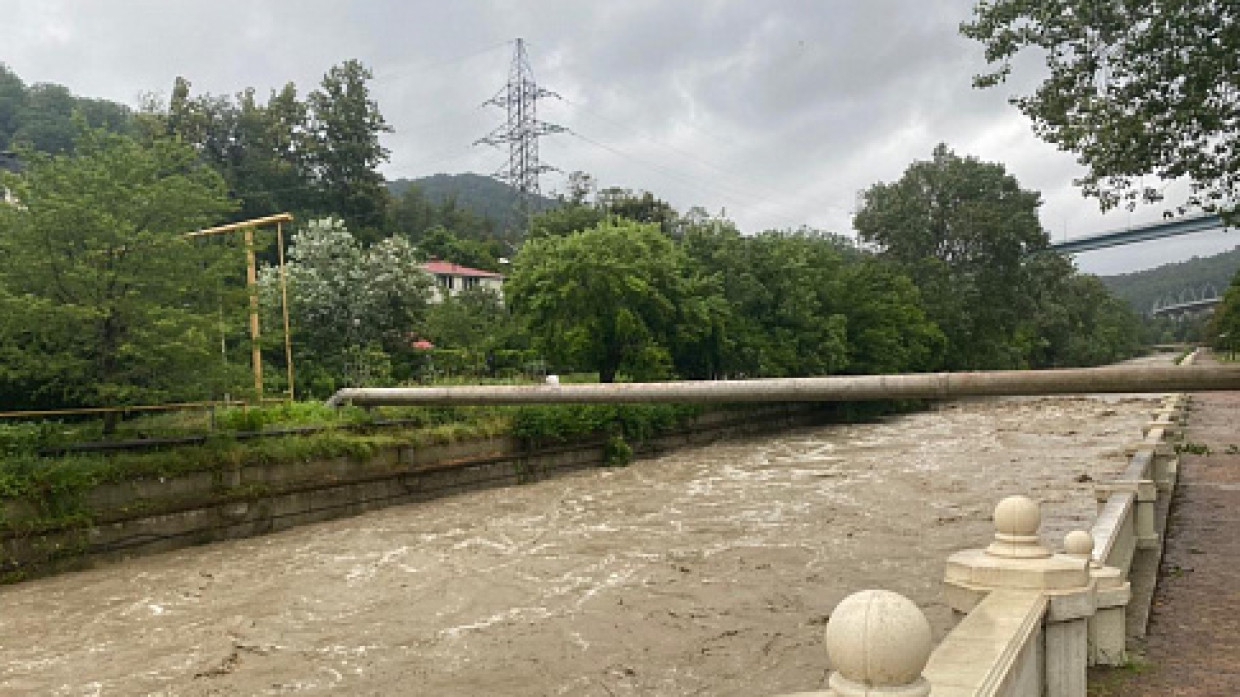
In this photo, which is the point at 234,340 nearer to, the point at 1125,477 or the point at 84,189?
the point at 84,189

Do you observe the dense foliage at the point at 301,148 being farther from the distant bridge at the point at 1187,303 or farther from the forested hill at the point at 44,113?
the distant bridge at the point at 1187,303

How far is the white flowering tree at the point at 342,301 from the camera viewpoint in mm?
25422

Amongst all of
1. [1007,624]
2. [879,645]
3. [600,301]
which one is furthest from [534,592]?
[600,301]

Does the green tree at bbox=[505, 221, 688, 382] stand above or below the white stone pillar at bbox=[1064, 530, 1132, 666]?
above

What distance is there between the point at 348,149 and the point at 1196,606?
4771 centimetres

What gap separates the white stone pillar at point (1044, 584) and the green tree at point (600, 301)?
69.1ft

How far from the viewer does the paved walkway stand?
5.00m

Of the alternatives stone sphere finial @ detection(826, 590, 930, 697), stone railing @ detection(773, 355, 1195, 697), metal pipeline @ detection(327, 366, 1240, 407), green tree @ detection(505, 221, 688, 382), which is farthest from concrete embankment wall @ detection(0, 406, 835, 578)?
stone sphere finial @ detection(826, 590, 930, 697)

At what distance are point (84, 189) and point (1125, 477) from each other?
14.4 m

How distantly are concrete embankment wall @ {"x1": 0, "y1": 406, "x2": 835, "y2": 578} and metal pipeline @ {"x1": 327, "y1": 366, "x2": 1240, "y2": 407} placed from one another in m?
4.79

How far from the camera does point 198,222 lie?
1442 centimetres

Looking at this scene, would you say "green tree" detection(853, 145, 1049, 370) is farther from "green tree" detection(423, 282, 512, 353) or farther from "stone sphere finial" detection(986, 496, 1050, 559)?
"stone sphere finial" detection(986, 496, 1050, 559)

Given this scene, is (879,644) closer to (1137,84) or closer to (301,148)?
(1137,84)

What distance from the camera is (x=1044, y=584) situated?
13.7ft
